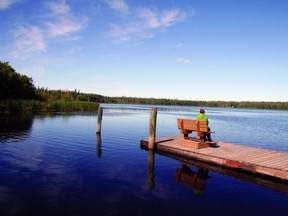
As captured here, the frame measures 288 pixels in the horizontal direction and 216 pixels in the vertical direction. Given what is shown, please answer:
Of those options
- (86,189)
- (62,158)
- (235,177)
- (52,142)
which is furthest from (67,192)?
(52,142)

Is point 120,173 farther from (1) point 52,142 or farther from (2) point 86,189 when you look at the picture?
(1) point 52,142

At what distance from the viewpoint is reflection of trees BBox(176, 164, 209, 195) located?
10.3 m

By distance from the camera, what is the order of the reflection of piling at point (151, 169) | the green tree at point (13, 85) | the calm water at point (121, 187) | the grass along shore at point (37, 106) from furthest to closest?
1. the green tree at point (13, 85)
2. the grass along shore at point (37, 106)
3. the reflection of piling at point (151, 169)
4. the calm water at point (121, 187)

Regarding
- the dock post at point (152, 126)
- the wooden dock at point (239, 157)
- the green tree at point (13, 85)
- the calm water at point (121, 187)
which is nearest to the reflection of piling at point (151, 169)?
the calm water at point (121, 187)

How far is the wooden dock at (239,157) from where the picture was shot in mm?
10953

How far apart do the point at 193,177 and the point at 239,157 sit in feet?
9.11

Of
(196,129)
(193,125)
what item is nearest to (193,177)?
(196,129)

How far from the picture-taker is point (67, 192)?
891 cm

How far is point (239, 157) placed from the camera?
1273 centimetres

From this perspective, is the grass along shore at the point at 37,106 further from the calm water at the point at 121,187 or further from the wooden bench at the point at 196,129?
the wooden bench at the point at 196,129

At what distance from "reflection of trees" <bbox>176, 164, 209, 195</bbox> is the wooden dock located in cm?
94

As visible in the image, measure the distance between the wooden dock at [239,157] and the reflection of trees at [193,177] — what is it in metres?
0.94

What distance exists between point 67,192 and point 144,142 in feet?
30.0

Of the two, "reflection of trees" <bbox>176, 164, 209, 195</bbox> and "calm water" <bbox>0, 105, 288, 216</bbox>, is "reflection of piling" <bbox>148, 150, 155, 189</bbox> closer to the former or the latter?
"calm water" <bbox>0, 105, 288, 216</bbox>
